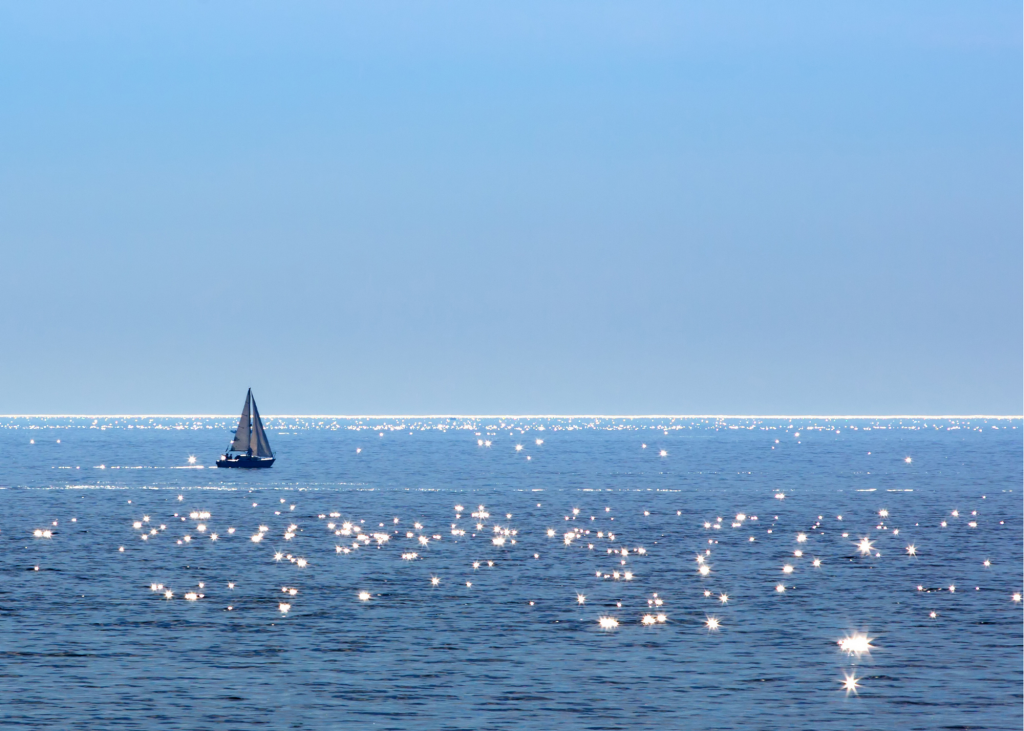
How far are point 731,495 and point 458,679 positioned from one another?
9906 cm

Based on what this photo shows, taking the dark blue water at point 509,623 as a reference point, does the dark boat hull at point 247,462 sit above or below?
above

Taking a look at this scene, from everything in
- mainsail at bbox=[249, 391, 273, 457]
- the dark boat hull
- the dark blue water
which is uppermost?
mainsail at bbox=[249, 391, 273, 457]

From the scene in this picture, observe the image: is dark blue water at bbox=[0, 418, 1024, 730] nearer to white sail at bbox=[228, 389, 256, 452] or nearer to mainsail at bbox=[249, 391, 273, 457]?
white sail at bbox=[228, 389, 256, 452]

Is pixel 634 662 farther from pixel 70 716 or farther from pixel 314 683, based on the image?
pixel 70 716

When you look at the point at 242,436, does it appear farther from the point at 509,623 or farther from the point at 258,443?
the point at 509,623

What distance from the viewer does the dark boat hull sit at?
6890 inches

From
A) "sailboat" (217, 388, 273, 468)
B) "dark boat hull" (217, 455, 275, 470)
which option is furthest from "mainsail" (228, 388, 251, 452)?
"dark boat hull" (217, 455, 275, 470)

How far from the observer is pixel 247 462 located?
176 m

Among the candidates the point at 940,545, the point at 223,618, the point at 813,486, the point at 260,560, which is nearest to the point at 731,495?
the point at 813,486

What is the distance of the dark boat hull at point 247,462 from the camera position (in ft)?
574

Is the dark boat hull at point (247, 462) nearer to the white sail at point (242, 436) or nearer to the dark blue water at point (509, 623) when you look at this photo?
the white sail at point (242, 436)

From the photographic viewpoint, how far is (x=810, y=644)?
161 feet

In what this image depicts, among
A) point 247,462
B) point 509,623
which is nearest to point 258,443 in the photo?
point 247,462

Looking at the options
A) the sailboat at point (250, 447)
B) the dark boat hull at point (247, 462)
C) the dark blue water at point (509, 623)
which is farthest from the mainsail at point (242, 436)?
the dark blue water at point (509, 623)
